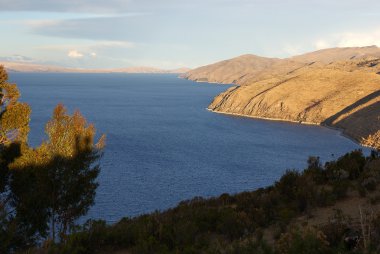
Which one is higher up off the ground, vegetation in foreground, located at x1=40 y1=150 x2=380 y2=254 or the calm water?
vegetation in foreground, located at x1=40 y1=150 x2=380 y2=254

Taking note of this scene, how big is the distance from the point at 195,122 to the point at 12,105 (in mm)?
120284

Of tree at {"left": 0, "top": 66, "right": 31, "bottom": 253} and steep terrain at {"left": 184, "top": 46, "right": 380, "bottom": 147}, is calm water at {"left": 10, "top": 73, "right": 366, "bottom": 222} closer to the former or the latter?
steep terrain at {"left": 184, "top": 46, "right": 380, "bottom": 147}

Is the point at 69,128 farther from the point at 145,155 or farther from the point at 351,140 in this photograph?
the point at 351,140

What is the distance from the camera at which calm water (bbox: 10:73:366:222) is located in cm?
5928

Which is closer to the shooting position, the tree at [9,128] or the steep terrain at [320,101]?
the tree at [9,128]

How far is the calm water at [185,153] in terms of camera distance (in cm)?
5928

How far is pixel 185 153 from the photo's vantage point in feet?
300

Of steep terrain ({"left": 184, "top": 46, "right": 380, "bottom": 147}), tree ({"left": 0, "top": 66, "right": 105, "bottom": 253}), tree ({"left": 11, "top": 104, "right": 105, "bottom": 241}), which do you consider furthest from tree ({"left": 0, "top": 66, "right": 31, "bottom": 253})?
steep terrain ({"left": 184, "top": 46, "right": 380, "bottom": 147})

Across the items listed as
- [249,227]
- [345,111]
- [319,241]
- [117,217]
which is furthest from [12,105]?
[345,111]

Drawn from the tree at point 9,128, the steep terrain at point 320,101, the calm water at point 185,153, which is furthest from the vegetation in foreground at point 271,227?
the steep terrain at point 320,101

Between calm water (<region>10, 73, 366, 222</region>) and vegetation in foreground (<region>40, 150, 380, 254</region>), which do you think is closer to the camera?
vegetation in foreground (<region>40, 150, 380, 254</region>)

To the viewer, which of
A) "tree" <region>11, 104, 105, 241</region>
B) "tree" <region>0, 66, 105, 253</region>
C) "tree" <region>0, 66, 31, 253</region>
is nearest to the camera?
"tree" <region>0, 66, 105, 253</region>

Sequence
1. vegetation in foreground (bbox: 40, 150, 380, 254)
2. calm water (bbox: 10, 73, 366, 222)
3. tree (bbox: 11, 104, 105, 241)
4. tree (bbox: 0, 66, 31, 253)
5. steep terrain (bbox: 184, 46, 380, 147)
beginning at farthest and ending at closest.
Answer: steep terrain (bbox: 184, 46, 380, 147) → calm water (bbox: 10, 73, 366, 222) → tree (bbox: 0, 66, 31, 253) → tree (bbox: 11, 104, 105, 241) → vegetation in foreground (bbox: 40, 150, 380, 254)

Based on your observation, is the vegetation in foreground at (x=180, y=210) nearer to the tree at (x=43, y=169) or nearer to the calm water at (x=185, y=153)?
the tree at (x=43, y=169)
